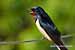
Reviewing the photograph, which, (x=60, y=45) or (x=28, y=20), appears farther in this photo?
(x=28, y=20)

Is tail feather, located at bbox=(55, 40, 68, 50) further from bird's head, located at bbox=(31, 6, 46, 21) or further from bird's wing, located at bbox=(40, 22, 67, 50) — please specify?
bird's head, located at bbox=(31, 6, 46, 21)

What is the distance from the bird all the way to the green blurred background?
0.05 m

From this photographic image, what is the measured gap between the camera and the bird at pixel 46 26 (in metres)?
1.85

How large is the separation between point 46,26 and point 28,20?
0.61ft

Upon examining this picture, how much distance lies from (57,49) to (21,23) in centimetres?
33

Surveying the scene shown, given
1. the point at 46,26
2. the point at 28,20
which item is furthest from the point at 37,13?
the point at 28,20

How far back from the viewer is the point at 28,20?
208cm

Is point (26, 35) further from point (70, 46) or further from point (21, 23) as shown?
point (70, 46)

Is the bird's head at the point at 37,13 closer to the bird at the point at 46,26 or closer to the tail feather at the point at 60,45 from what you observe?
the bird at the point at 46,26

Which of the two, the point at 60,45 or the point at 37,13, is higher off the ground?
the point at 37,13

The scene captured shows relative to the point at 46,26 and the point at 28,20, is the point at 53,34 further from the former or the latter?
the point at 28,20

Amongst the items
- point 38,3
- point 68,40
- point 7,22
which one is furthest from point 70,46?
point 7,22

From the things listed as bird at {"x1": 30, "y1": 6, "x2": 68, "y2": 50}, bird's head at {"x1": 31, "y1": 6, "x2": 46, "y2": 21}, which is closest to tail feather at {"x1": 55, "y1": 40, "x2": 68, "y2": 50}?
bird at {"x1": 30, "y1": 6, "x2": 68, "y2": 50}

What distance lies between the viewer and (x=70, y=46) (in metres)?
2.00
